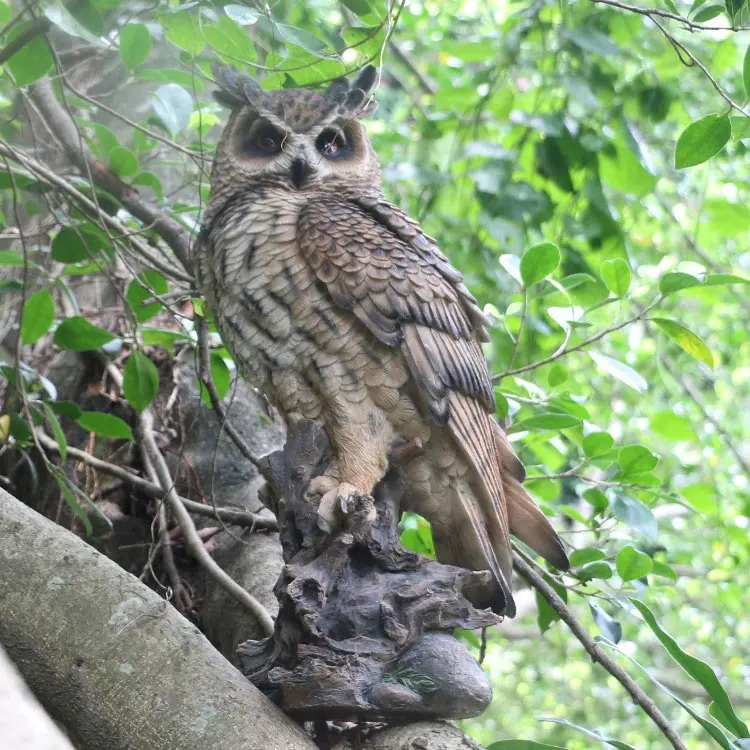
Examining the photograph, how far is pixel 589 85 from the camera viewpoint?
3.59 meters

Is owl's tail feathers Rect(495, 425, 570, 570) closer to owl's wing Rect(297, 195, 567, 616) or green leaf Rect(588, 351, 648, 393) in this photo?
owl's wing Rect(297, 195, 567, 616)

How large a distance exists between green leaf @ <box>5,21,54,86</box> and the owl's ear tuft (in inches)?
19.3

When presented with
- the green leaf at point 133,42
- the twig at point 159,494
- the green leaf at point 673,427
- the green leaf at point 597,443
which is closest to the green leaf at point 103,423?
the twig at point 159,494

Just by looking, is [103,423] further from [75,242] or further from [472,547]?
[472,547]

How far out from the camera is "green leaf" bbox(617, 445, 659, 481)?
2.36m

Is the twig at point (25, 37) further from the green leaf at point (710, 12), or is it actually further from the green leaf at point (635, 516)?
the green leaf at point (635, 516)

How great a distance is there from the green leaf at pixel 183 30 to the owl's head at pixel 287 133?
19 cm

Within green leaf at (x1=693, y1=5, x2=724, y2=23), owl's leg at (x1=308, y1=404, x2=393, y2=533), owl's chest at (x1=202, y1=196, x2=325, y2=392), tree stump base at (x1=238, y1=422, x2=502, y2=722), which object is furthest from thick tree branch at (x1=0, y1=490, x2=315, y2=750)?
green leaf at (x1=693, y1=5, x2=724, y2=23)

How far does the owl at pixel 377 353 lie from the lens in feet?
6.56

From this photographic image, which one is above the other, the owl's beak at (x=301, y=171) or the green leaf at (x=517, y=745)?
the owl's beak at (x=301, y=171)

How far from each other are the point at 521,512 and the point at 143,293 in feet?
4.20

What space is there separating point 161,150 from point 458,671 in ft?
8.38

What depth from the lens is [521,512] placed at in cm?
212

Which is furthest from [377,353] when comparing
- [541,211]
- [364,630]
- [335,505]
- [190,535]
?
[541,211]
